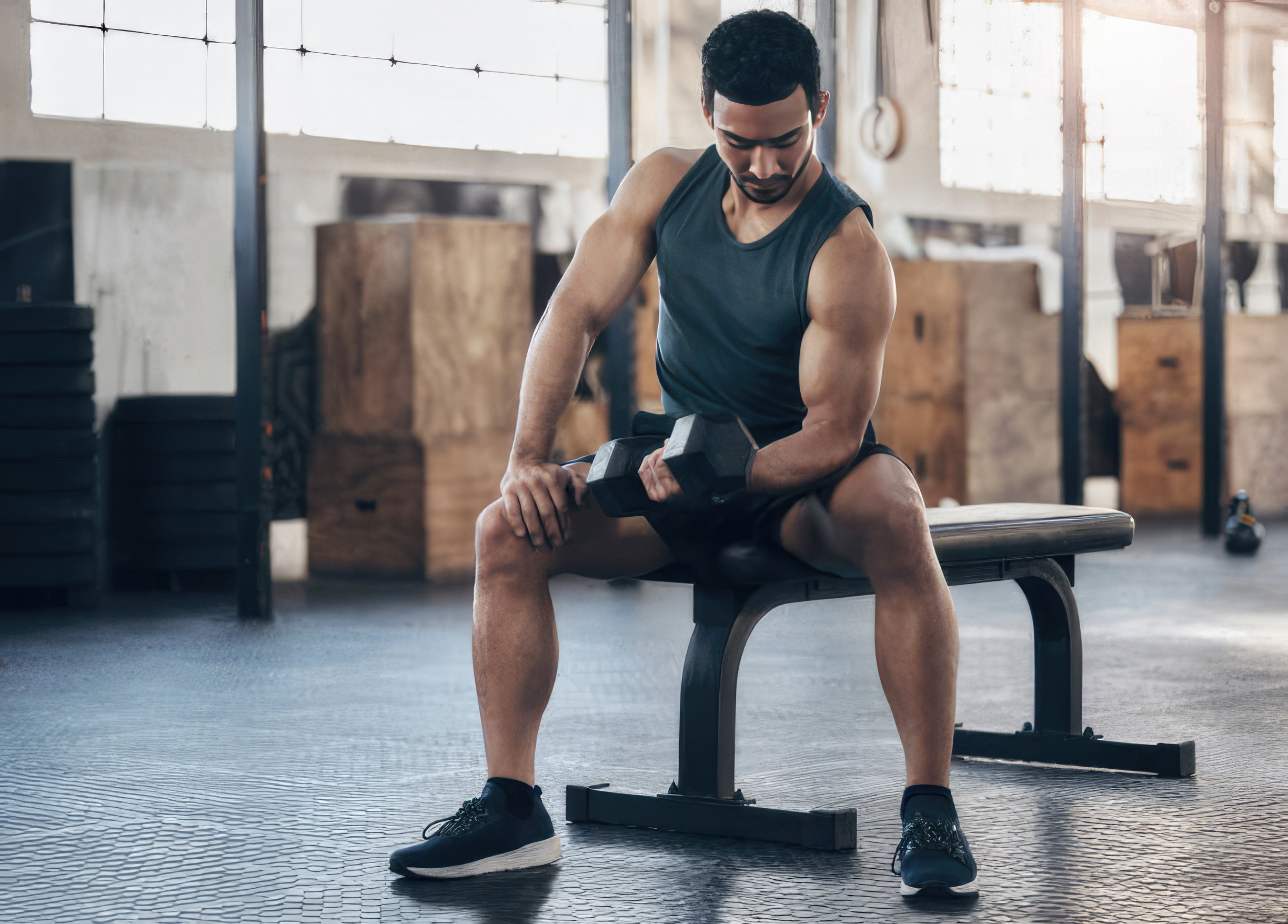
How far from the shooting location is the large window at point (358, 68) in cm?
484

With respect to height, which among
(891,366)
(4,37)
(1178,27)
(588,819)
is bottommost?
(588,819)

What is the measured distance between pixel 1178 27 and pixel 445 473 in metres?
4.26

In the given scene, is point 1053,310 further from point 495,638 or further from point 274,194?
point 495,638

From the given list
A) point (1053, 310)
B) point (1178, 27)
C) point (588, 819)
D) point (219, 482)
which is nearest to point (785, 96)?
point (588, 819)

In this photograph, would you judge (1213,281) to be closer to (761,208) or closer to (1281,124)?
(1281,124)

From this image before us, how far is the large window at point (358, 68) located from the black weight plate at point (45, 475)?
1193 mm

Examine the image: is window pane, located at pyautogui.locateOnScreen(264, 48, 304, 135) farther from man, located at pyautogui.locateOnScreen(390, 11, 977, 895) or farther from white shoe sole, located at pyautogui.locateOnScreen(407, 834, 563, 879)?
white shoe sole, located at pyautogui.locateOnScreen(407, 834, 563, 879)

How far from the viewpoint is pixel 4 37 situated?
4.68m

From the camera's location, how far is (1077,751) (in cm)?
223

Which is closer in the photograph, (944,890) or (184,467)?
(944,890)

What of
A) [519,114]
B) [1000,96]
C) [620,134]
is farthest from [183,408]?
[1000,96]

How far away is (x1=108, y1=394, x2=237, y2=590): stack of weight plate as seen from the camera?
461 centimetres

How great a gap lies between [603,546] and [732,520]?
0.50ft

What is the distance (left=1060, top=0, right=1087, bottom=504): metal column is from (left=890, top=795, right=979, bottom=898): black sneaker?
4423 mm
